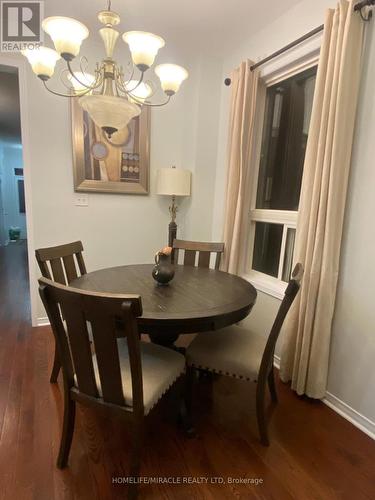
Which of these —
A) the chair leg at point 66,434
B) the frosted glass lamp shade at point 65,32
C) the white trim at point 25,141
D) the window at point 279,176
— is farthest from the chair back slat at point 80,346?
the white trim at point 25,141

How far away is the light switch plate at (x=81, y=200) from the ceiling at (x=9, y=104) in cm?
116

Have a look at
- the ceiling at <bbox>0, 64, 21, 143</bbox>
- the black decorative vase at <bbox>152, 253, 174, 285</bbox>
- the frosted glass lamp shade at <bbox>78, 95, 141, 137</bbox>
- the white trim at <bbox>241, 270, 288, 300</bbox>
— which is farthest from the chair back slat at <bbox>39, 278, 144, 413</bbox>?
the ceiling at <bbox>0, 64, 21, 143</bbox>

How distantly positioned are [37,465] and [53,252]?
1166 mm

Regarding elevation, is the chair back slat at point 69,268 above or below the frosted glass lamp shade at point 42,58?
below

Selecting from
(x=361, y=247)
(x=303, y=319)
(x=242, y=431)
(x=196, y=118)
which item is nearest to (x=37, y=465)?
(x=242, y=431)

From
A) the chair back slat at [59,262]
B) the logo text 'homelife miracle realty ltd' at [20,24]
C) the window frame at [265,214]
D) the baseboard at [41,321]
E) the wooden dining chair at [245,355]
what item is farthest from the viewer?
the baseboard at [41,321]

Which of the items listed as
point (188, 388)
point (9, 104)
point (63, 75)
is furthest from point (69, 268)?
point (9, 104)

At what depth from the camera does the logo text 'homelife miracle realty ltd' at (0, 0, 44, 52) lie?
2.10 m

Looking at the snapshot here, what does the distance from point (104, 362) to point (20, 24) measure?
2637mm

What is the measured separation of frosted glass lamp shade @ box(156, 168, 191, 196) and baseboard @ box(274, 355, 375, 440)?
2062 mm

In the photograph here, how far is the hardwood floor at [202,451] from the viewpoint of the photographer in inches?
49.9

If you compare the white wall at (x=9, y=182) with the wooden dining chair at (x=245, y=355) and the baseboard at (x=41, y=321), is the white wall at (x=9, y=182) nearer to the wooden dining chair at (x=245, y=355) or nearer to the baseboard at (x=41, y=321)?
the baseboard at (x=41, y=321)

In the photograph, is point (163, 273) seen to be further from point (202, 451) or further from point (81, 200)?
point (81, 200)

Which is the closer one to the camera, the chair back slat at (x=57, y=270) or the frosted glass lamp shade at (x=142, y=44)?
the frosted glass lamp shade at (x=142, y=44)
